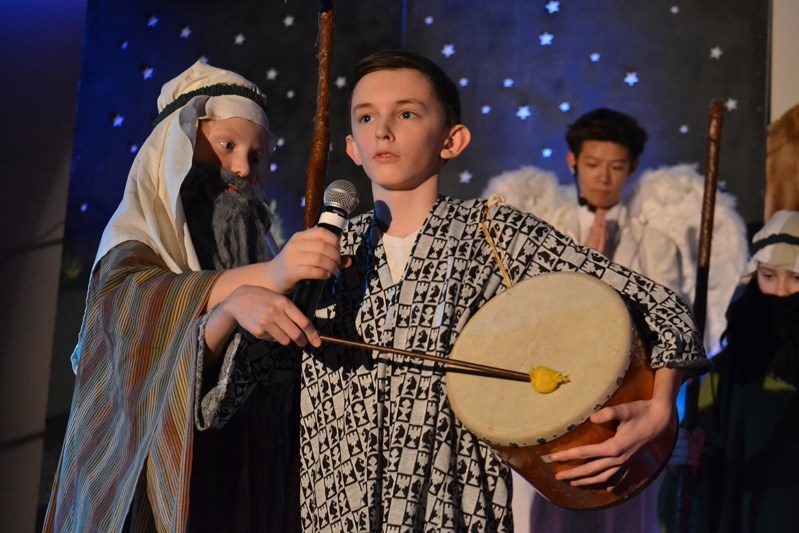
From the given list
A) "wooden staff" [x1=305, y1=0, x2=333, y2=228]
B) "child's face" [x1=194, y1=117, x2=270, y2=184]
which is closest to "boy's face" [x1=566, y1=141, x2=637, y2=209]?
"child's face" [x1=194, y1=117, x2=270, y2=184]

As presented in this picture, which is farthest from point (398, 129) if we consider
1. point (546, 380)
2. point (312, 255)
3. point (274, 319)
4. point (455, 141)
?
point (546, 380)

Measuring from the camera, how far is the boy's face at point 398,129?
7.09ft

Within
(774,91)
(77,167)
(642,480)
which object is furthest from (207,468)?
(774,91)

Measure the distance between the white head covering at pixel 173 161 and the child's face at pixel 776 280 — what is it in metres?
2.11

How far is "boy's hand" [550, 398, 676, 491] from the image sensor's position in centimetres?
182

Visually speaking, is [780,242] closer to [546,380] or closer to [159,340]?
[546,380]

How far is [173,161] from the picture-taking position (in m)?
2.60

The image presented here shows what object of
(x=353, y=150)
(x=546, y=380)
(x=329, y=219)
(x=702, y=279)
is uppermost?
(x=353, y=150)

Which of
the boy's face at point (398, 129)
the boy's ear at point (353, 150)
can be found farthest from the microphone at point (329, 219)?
the boy's ear at point (353, 150)

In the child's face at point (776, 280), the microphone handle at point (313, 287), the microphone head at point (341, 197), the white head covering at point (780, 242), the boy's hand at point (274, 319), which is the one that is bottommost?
the boy's hand at point (274, 319)

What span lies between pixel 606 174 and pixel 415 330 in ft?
7.61

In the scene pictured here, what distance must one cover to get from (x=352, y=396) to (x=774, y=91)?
273 cm

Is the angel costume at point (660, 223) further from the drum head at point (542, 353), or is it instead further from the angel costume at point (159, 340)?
the drum head at point (542, 353)

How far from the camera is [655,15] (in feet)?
13.8
